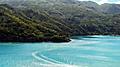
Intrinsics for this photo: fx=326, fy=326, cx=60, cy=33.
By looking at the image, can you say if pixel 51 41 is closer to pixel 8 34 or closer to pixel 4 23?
pixel 8 34

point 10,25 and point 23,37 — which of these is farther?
point 10,25

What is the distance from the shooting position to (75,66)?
81.9 metres

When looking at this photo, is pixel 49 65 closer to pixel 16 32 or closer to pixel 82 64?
pixel 82 64

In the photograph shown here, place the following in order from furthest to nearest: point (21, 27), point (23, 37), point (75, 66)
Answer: point (21, 27)
point (23, 37)
point (75, 66)

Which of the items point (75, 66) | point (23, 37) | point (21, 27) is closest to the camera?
point (75, 66)

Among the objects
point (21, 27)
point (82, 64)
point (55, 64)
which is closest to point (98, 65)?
point (82, 64)

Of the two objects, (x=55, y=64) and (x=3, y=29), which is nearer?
(x=55, y=64)

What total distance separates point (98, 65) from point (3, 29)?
100m

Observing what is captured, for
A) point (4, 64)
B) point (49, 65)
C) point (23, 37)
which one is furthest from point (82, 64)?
point (23, 37)

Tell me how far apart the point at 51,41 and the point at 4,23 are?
34920 millimetres

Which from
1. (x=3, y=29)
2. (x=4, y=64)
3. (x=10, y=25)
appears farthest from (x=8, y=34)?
(x=4, y=64)

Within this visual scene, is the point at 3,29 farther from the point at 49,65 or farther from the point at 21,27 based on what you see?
the point at 49,65

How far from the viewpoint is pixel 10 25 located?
616ft

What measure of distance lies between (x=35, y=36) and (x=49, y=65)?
9650 centimetres
